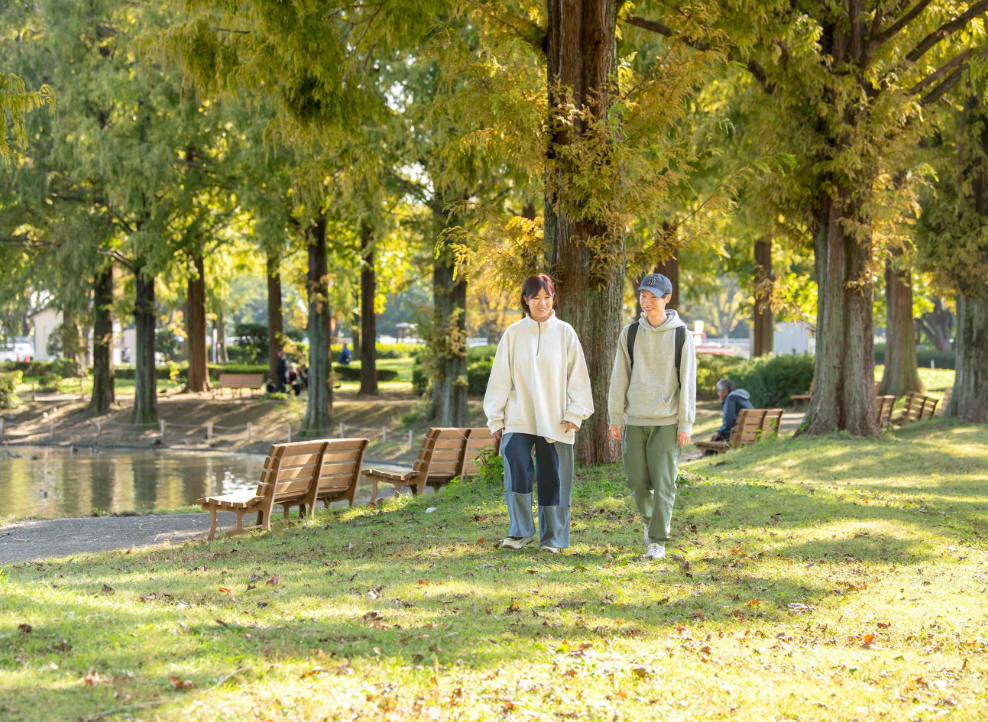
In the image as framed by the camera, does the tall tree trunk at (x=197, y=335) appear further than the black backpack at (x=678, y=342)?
Yes

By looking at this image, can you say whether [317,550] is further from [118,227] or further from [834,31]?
[118,227]

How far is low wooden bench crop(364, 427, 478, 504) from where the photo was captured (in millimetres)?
11492

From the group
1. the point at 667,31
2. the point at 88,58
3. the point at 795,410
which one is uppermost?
the point at 88,58

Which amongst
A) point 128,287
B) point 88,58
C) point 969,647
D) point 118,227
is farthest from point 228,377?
point 969,647

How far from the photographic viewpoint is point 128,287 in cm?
2933

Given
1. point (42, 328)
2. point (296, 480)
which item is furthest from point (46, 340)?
point (296, 480)

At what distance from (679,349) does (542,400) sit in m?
0.99

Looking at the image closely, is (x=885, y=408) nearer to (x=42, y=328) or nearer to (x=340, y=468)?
(x=340, y=468)

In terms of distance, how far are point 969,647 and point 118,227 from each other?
2464 cm

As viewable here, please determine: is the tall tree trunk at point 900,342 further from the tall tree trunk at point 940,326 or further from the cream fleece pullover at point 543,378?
the tall tree trunk at point 940,326

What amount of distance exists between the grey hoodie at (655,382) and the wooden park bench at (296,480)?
331 centimetres

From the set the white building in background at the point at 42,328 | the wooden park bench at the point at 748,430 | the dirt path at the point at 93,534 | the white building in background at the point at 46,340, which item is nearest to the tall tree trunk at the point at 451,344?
the wooden park bench at the point at 748,430

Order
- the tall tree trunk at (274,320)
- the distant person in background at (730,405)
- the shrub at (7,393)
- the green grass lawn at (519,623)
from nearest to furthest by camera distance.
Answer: the green grass lawn at (519,623)
the distant person in background at (730,405)
the shrub at (7,393)
the tall tree trunk at (274,320)

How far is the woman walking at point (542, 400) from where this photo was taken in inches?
281
